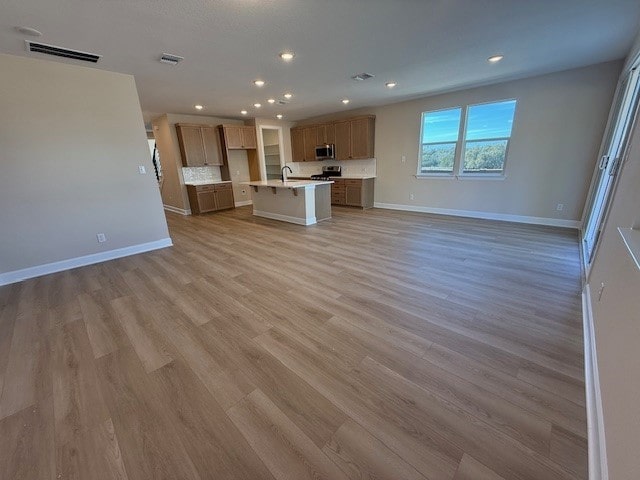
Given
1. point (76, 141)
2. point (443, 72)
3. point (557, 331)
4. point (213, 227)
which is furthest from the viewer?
point (213, 227)

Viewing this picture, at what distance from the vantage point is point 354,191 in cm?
688

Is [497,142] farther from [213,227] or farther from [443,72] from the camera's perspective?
[213,227]

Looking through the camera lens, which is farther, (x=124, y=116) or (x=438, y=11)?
(x=124, y=116)

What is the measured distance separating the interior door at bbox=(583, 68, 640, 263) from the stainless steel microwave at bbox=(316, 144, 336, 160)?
538 centimetres

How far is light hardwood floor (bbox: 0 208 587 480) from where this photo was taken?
1.19 meters

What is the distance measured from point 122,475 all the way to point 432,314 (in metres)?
2.20

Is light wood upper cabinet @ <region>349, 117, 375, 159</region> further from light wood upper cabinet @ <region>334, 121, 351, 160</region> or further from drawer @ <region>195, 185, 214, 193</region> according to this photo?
drawer @ <region>195, 185, 214, 193</region>

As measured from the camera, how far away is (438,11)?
231 cm

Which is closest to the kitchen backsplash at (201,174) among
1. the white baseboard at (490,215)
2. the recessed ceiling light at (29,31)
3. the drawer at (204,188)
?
the drawer at (204,188)

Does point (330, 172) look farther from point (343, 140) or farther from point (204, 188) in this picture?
point (204, 188)

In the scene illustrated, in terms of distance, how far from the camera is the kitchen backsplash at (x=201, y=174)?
705 centimetres

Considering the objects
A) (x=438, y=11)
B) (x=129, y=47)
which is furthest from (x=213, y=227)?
(x=438, y=11)

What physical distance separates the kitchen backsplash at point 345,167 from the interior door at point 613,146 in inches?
167

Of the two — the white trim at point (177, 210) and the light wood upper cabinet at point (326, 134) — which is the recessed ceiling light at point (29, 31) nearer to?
the white trim at point (177, 210)
